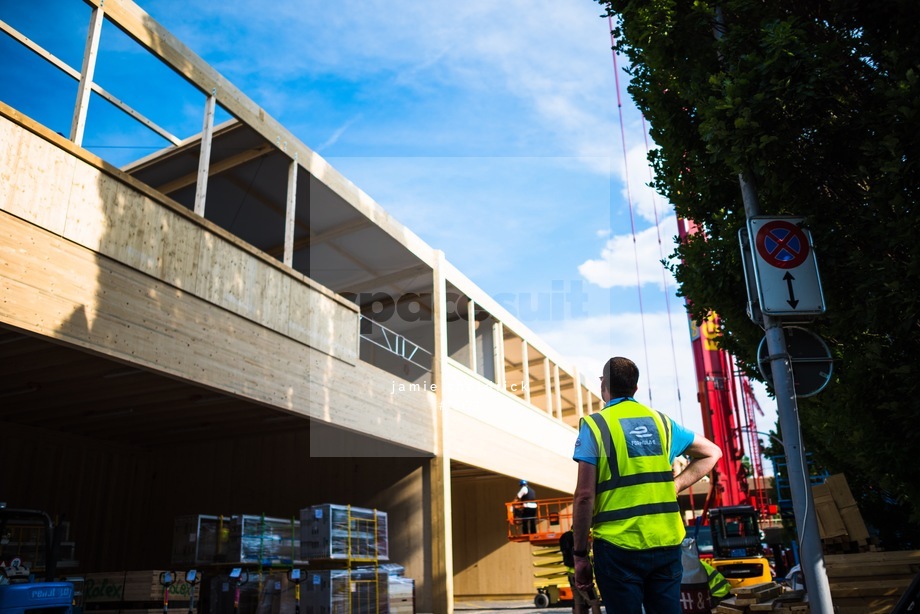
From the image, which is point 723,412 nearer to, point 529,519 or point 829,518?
point 529,519

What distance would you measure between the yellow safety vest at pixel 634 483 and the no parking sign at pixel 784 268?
2.24 metres

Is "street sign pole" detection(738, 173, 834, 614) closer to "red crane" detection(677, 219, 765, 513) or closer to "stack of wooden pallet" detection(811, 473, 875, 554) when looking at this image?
"stack of wooden pallet" detection(811, 473, 875, 554)

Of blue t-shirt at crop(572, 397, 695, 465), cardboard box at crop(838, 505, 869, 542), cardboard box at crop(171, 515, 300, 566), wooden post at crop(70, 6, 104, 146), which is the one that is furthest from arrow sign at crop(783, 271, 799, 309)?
cardboard box at crop(171, 515, 300, 566)

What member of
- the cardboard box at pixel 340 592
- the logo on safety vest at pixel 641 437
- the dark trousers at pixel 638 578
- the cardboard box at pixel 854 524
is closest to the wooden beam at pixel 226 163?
the cardboard box at pixel 340 592

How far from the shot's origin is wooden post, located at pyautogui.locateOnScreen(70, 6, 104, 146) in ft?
31.1

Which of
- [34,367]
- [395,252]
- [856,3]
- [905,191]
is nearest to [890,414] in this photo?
[905,191]

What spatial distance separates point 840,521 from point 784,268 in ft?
13.0

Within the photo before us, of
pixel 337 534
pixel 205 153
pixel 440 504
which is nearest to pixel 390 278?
Result: pixel 440 504

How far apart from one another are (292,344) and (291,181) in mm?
3514

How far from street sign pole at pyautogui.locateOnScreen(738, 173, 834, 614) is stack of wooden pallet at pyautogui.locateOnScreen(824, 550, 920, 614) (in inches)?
96.2

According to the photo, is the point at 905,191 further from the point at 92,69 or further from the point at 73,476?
the point at 73,476

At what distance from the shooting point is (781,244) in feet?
18.9

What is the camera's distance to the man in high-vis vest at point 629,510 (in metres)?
3.44

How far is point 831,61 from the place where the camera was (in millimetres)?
6004
